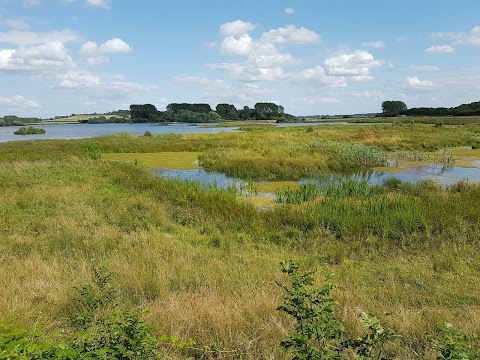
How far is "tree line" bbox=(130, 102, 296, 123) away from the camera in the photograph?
154 m

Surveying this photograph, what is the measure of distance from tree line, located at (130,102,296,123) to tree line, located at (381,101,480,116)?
4337 cm

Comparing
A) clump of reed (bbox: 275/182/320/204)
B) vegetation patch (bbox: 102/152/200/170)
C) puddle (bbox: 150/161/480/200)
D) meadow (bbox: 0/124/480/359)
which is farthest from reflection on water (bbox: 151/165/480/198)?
clump of reed (bbox: 275/182/320/204)

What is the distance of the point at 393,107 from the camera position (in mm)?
159000

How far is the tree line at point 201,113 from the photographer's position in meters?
154

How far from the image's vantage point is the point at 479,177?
2108 centimetres

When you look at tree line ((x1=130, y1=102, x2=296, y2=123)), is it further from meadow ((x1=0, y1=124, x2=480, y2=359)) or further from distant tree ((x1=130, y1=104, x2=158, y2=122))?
meadow ((x1=0, y1=124, x2=480, y2=359))

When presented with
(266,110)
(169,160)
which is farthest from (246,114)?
(169,160)

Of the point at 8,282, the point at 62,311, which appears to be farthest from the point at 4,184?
the point at 62,311

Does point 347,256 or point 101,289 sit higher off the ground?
point 101,289

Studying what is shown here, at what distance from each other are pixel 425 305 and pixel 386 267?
207 centimetres

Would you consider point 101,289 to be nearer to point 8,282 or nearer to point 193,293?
point 193,293

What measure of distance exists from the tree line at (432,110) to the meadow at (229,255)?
120059 mm

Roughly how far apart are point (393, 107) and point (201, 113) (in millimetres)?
80336

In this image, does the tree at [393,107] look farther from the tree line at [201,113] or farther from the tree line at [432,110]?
the tree line at [201,113]
